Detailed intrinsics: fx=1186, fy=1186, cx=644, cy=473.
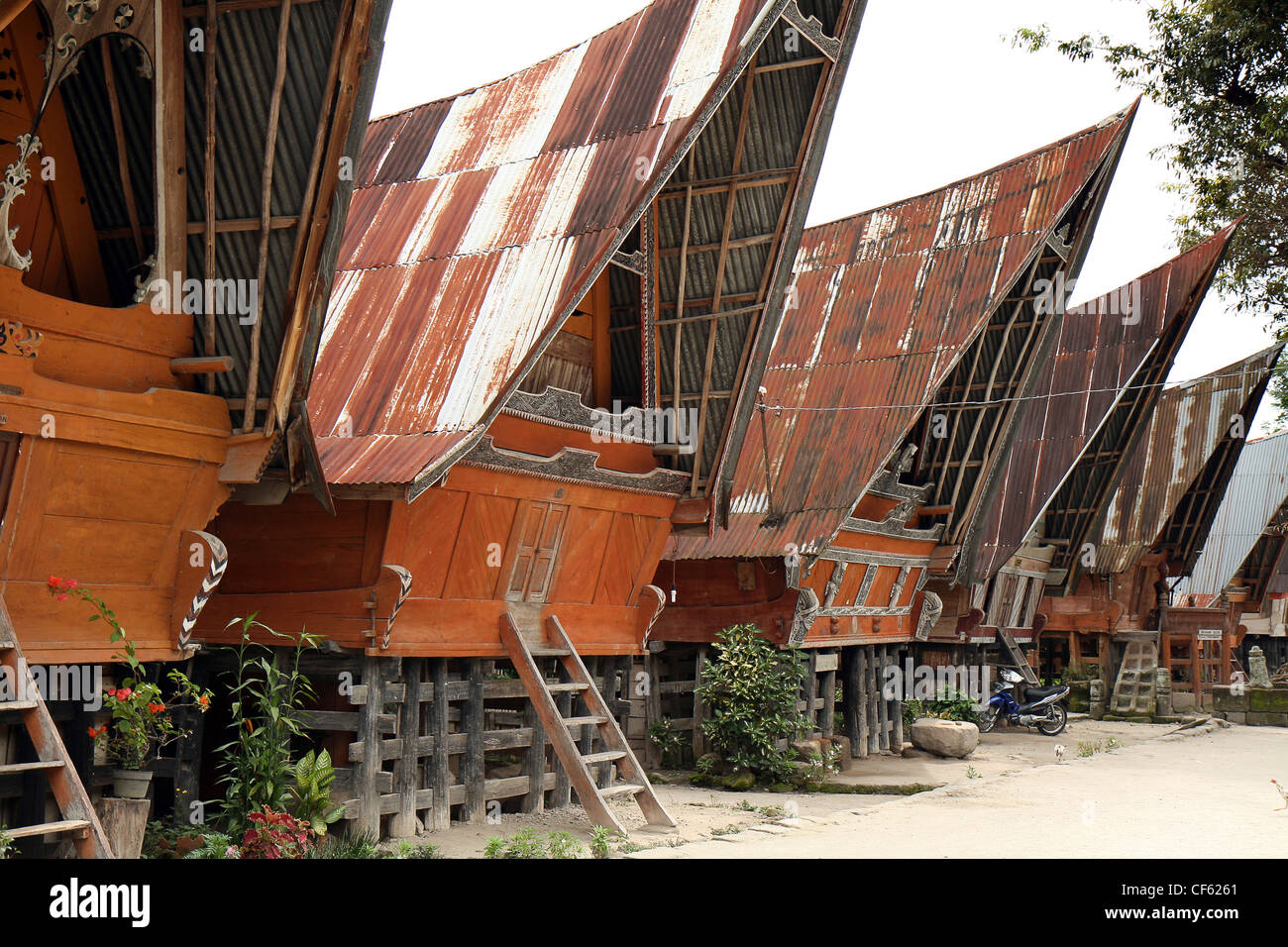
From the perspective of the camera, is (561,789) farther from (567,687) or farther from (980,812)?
(980,812)

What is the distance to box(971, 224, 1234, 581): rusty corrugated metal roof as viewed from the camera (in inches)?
889

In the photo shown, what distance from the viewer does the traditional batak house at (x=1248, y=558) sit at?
33.5m

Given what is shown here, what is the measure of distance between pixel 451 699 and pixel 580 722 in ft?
4.15

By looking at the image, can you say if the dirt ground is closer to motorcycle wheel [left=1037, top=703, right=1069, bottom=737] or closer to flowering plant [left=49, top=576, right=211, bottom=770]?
motorcycle wheel [left=1037, top=703, right=1069, bottom=737]

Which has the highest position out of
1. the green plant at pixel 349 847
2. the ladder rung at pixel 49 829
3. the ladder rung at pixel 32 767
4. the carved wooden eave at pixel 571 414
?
the carved wooden eave at pixel 571 414

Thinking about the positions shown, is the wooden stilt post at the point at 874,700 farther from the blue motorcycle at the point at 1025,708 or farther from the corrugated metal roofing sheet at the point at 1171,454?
the corrugated metal roofing sheet at the point at 1171,454

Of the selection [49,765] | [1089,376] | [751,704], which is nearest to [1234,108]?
[1089,376]

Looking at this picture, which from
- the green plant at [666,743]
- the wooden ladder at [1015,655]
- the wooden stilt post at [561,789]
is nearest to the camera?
the wooden stilt post at [561,789]

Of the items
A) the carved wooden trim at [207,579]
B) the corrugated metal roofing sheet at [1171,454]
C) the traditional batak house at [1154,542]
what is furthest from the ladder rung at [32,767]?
the corrugated metal roofing sheet at [1171,454]

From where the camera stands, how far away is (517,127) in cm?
1365

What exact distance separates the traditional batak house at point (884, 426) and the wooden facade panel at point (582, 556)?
3229 mm

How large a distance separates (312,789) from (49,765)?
9.65ft

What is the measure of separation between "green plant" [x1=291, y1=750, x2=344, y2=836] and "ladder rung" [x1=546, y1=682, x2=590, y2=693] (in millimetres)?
2582

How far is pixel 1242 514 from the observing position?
35.8 m
